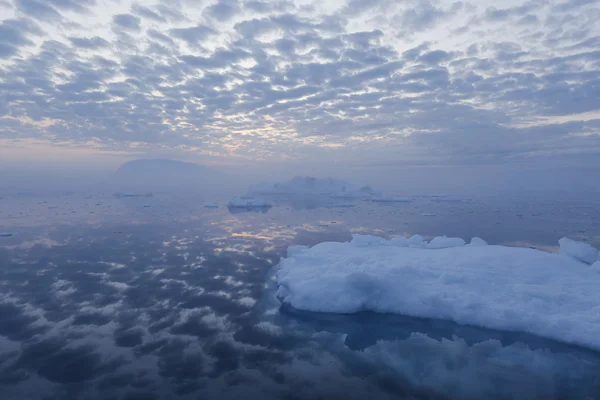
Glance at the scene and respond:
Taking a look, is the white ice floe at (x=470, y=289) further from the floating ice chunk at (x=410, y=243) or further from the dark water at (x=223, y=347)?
the floating ice chunk at (x=410, y=243)

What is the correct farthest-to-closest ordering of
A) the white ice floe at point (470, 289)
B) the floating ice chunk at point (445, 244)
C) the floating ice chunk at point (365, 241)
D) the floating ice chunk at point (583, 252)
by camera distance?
1. the floating ice chunk at point (365, 241)
2. the floating ice chunk at point (445, 244)
3. the floating ice chunk at point (583, 252)
4. the white ice floe at point (470, 289)

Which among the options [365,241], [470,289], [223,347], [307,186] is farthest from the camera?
[307,186]

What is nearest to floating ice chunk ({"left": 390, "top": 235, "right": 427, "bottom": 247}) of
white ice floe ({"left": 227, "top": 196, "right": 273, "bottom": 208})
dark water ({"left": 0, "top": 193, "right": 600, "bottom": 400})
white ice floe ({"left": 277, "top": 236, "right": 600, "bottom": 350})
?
white ice floe ({"left": 277, "top": 236, "right": 600, "bottom": 350})

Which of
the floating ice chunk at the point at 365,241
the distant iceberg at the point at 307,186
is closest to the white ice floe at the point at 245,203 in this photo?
the floating ice chunk at the point at 365,241

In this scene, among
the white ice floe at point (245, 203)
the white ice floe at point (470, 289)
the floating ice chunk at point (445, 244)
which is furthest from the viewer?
the white ice floe at point (245, 203)

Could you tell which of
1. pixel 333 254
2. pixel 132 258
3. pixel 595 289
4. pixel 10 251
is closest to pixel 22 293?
pixel 132 258

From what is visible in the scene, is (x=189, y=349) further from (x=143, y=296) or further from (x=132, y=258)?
(x=132, y=258)

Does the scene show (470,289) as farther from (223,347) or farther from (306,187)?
(306,187)

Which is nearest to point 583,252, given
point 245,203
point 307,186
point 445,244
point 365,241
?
point 445,244

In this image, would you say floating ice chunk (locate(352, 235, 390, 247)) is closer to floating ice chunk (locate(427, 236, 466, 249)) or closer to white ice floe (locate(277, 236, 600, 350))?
floating ice chunk (locate(427, 236, 466, 249))
